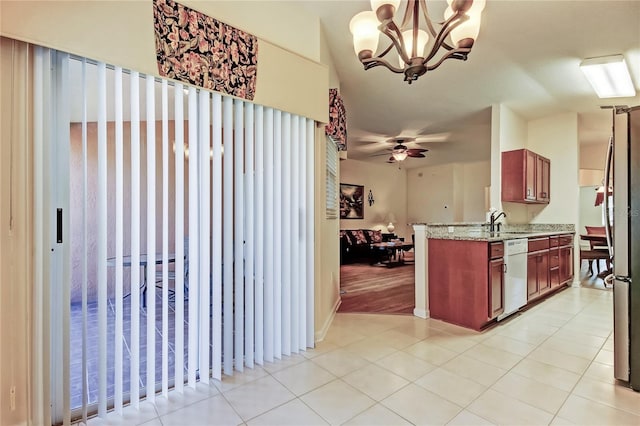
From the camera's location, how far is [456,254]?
3.12 metres

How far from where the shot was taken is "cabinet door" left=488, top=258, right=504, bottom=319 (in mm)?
2928

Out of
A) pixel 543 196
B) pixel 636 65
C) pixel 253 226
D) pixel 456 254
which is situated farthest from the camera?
pixel 543 196

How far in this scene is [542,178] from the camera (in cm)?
484

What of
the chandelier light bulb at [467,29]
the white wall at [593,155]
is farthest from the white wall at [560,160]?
the chandelier light bulb at [467,29]

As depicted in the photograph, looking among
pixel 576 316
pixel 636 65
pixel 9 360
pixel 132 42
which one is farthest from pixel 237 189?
pixel 636 65

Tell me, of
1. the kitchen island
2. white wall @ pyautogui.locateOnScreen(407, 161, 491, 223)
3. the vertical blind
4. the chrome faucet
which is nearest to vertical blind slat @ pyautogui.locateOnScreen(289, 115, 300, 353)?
the vertical blind

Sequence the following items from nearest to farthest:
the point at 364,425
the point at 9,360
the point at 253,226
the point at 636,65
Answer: the point at 9,360 < the point at 364,425 < the point at 253,226 < the point at 636,65

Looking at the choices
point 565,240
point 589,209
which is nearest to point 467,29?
point 565,240

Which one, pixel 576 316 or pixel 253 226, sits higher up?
pixel 253 226

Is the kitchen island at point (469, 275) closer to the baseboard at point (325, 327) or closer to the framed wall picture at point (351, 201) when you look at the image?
the baseboard at point (325, 327)

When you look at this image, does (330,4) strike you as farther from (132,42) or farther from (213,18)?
(132,42)

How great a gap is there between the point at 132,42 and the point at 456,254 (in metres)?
3.11

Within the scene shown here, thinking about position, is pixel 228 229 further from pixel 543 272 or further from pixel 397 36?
pixel 543 272

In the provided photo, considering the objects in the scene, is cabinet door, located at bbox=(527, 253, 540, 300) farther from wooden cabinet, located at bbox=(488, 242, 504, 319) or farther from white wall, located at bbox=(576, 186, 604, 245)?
white wall, located at bbox=(576, 186, 604, 245)
